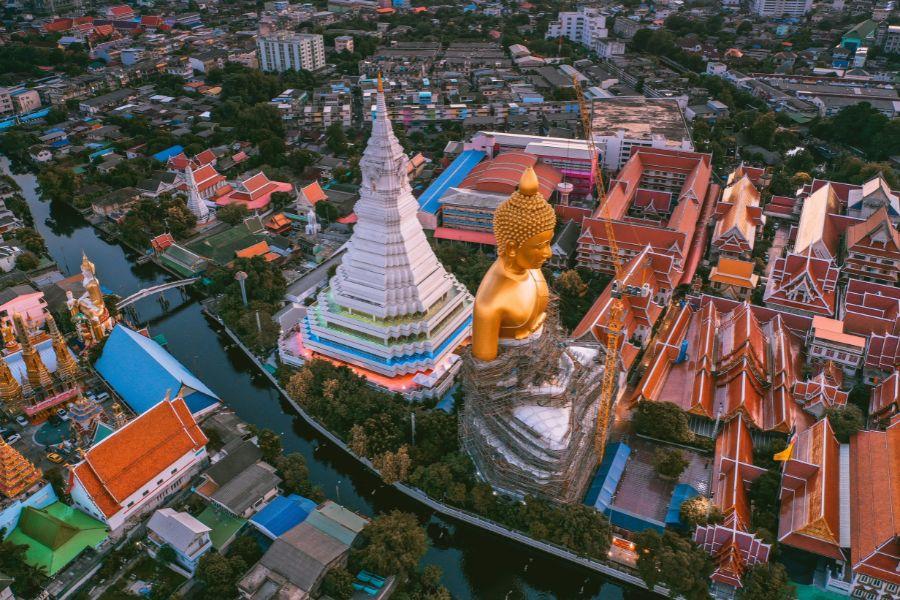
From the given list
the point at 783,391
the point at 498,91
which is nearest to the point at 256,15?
the point at 498,91

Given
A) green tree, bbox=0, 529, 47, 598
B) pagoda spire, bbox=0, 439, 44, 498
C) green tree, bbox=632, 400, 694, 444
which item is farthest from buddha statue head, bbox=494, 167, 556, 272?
pagoda spire, bbox=0, 439, 44, 498

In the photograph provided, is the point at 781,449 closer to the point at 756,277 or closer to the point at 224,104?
the point at 756,277

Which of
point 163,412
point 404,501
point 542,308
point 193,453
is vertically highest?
point 542,308

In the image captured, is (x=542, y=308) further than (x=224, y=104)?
No

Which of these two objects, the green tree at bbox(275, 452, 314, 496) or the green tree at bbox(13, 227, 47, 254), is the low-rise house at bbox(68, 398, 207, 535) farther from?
the green tree at bbox(13, 227, 47, 254)

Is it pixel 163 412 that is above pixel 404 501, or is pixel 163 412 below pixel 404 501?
above

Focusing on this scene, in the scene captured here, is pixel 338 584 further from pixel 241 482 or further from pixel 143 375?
pixel 143 375

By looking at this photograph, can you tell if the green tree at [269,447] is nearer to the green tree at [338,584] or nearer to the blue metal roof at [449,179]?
the green tree at [338,584]
